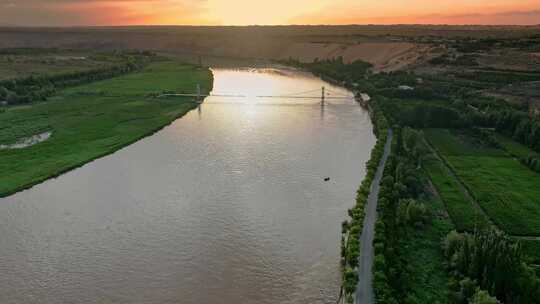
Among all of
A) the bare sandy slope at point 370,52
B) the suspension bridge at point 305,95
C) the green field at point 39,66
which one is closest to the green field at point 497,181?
the suspension bridge at point 305,95

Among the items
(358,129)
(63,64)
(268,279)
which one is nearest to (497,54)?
(358,129)

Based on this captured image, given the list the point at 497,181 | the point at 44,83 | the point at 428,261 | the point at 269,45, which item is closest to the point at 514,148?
the point at 497,181

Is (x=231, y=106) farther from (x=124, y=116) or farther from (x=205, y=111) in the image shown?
(x=124, y=116)

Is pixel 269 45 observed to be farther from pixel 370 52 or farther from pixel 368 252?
pixel 368 252

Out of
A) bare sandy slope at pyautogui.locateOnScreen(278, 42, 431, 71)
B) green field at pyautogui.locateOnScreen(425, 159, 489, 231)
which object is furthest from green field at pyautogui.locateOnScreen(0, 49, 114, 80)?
green field at pyautogui.locateOnScreen(425, 159, 489, 231)

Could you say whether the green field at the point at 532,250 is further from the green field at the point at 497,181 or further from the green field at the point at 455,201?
the green field at the point at 455,201

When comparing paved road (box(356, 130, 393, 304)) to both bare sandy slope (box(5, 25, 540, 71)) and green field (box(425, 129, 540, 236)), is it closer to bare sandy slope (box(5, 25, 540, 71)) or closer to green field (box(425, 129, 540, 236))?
green field (box(425, 129, 540, 236))

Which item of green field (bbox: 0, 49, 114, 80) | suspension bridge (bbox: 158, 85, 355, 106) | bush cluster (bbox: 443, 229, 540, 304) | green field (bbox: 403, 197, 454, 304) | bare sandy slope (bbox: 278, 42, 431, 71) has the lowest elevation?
green field (bbox: 403, 197, 454, 304)
